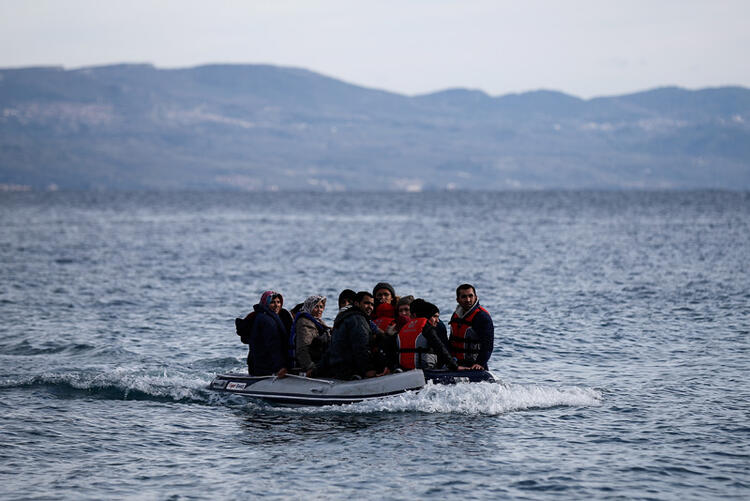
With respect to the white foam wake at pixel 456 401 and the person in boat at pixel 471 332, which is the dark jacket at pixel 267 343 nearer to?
the white foam wake at pixel 456 401

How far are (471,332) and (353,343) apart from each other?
239cm

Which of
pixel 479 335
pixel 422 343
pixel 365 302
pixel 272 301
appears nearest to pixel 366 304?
pixel 365 302

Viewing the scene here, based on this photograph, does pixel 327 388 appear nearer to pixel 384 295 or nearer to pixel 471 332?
pixel 384 295

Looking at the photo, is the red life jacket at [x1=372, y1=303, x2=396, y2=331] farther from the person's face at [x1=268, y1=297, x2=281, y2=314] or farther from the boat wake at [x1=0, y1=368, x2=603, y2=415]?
the person's face at [x1=268, y1=297, x2=281, y2=314]

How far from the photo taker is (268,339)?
1808cm

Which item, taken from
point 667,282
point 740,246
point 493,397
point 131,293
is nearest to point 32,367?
point 493,397

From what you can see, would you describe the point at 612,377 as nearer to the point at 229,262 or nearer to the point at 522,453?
the point at 522,453

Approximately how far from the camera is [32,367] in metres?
22.4

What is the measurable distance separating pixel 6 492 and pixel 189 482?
8.77ft

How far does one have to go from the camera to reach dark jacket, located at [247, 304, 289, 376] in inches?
701

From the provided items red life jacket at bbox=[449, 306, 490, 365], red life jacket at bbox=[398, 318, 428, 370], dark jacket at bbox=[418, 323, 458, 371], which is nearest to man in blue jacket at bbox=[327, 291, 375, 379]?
red life jacket at bbox=[398, 318, 428, 370]

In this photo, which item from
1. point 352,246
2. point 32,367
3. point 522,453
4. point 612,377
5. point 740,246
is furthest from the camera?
point 352,246

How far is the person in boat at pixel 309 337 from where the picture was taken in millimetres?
17734

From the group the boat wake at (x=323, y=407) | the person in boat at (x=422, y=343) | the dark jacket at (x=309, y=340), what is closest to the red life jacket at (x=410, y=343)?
the person in boat at (x=422, y=343)
